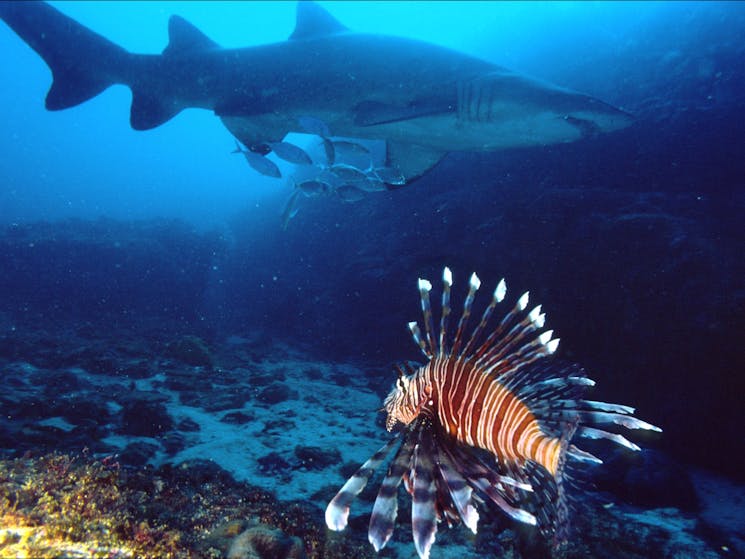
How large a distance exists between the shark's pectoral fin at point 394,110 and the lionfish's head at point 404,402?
3700 millimetres

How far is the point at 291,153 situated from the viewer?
647 cm

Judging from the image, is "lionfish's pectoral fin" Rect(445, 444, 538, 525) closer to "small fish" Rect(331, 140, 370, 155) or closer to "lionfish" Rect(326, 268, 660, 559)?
"lionfish" Rect(326, 268, 660, 559)

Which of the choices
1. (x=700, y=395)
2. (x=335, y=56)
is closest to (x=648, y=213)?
(x=700, y=395)

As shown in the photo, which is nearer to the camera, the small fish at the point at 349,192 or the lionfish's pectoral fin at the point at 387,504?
the lionfish's pectoral fin at the point at 387,504

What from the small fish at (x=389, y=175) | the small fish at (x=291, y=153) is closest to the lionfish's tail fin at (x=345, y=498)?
the small fish at (x=389, y=175)

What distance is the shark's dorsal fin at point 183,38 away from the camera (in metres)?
5.63

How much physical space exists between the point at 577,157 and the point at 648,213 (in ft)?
13.4

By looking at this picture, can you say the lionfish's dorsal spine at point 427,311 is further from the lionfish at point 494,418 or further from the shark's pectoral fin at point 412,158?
the shark's pectoral fin at point 412,158

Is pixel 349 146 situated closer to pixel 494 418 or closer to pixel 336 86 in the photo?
pixel 336 86

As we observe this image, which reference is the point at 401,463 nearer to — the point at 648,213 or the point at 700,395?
the point at 700,395

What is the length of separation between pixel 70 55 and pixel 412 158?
4.80 m

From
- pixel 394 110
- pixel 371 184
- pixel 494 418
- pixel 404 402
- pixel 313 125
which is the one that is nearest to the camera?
pixel 494 418

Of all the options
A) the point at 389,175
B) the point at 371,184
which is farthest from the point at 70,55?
the point at 389,175

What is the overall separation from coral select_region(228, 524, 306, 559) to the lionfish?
0.81 m
